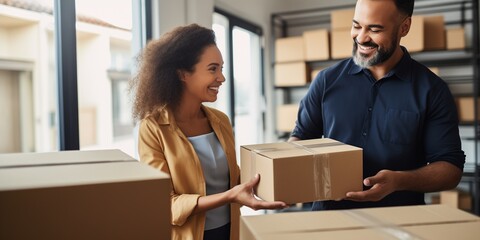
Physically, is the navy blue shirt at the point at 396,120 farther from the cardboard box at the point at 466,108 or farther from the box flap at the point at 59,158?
the cardboard box at the point at 466,108

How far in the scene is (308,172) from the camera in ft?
3.47

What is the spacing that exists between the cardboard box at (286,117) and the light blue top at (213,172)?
8.44 ft

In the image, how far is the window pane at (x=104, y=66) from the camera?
7.29ft

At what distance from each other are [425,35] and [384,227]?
3.16 meters

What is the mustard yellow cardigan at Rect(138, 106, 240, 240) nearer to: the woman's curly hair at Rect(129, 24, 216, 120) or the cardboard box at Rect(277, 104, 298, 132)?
the woman's curly hair at Rect(129, 24, 216, 120)

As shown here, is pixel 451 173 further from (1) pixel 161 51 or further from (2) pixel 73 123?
(2) pixel 73 123

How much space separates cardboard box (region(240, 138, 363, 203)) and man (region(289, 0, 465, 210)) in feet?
0.66

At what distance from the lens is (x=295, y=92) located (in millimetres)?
4516

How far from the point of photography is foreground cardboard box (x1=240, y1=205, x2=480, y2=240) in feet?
2.18

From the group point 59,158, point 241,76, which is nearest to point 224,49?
point 241,76

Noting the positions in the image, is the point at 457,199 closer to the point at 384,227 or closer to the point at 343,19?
the point at 343,19

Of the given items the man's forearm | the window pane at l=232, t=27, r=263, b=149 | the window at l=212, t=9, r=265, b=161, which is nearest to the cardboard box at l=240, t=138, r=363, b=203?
the man's forearm

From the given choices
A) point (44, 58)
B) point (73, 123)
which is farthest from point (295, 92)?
point (73, 123)

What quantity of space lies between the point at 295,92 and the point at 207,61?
3.19 metres
